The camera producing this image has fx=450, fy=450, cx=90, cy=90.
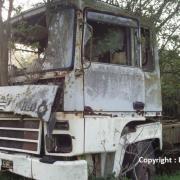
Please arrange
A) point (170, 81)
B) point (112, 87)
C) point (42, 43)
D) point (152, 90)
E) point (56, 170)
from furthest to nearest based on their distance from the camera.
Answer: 1. point (170, 81)
2. point (152, 90)
3. point (42, 43)
4. point (112, 87)
5. point (56, 170)

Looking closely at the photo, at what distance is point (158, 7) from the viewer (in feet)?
26.3

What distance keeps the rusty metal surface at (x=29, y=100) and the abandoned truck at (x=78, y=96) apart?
0.04 feet

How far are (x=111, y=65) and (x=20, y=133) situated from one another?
150 centimetres

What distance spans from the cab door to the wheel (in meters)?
0.59

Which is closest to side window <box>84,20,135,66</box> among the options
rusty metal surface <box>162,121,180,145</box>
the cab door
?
the cab door

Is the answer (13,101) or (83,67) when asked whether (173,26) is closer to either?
(83,67)

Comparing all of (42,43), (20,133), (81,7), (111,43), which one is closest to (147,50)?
(111,43)

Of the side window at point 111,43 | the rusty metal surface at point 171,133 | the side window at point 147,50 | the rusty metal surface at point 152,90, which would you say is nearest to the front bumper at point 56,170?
the side window at point 111,43

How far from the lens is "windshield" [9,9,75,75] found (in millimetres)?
5660

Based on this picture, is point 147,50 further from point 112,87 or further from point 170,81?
Result: point 170,81

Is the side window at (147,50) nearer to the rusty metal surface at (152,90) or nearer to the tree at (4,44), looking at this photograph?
the rusty metal surface at (152,90)

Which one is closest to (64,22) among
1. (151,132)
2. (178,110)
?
(151,132)

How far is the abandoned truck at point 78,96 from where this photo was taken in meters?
5.39

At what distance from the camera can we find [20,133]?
5.84 meters
